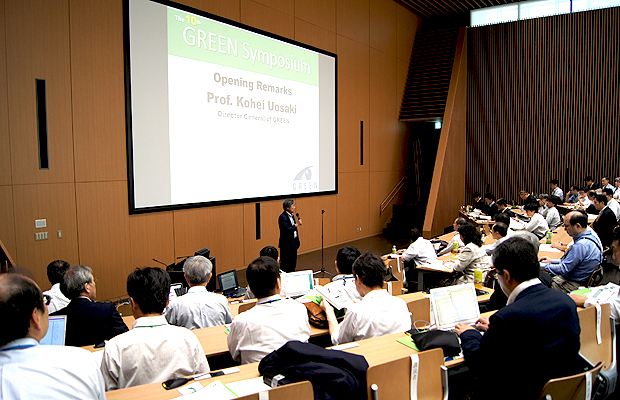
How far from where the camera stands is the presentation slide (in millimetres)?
7066

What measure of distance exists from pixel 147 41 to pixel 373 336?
20.2 feet

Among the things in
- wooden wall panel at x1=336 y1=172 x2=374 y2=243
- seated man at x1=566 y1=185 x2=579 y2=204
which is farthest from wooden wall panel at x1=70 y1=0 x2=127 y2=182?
seated man at x1=566 y1=185 x2=579 y2=204

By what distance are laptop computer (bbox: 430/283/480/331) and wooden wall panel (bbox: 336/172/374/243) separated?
844cm

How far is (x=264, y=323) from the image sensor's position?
2.73 m

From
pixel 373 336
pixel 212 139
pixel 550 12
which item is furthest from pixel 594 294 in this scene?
pixel 550 12

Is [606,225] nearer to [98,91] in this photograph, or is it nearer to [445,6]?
[98,91]

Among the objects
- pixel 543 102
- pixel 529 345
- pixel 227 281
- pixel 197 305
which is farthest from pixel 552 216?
pixel 197 305

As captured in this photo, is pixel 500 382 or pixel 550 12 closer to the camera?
pixel 500 382

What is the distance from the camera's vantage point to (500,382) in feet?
7.43

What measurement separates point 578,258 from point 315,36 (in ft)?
25.7

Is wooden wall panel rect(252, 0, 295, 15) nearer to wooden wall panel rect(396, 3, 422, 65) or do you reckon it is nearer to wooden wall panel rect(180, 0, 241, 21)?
wooden wall panel rect(180, 0, 241, 21)

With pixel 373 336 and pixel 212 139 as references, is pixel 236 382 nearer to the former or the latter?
pixel 373 336

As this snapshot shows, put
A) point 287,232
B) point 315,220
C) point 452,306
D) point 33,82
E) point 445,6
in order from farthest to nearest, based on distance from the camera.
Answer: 1. point 445,6
2. point 315,220
3. point 287,232
4. point 33,82
5. point 452,306

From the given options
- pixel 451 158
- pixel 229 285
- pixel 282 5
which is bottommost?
pixel 229 285
